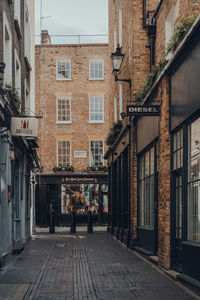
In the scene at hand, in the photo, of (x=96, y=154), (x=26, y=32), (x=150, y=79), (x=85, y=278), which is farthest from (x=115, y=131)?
(x=96, y=154)

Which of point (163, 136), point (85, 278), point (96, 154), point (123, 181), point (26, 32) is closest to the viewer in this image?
point (85, 278)

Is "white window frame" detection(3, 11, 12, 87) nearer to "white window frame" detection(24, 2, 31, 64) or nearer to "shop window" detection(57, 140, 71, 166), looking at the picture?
"white window frame" detection(24, 2, 31, 64)

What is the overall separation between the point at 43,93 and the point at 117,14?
1392cm

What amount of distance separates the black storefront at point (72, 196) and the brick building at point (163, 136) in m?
13.3

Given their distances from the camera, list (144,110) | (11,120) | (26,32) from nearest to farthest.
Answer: (144,110) < (11,120) < (26,32)

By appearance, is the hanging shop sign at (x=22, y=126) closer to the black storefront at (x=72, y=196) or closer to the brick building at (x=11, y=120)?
the brick building at (x=11, y=120)

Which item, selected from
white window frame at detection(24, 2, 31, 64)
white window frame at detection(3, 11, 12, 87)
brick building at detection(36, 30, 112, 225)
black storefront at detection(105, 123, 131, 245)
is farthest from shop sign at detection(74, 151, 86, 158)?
white window frame at detection(3, 11, 12, 87)

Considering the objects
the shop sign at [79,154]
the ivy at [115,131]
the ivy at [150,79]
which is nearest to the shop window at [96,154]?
the shop sign at [79,154]

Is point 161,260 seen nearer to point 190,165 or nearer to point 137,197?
point 190,165

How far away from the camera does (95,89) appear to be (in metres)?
36.4

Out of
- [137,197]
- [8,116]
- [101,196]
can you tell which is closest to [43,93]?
[101,196]

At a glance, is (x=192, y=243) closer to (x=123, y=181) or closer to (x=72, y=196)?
(x=123, y=181)

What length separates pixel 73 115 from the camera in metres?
36.1

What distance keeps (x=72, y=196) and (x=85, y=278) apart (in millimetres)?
24511
